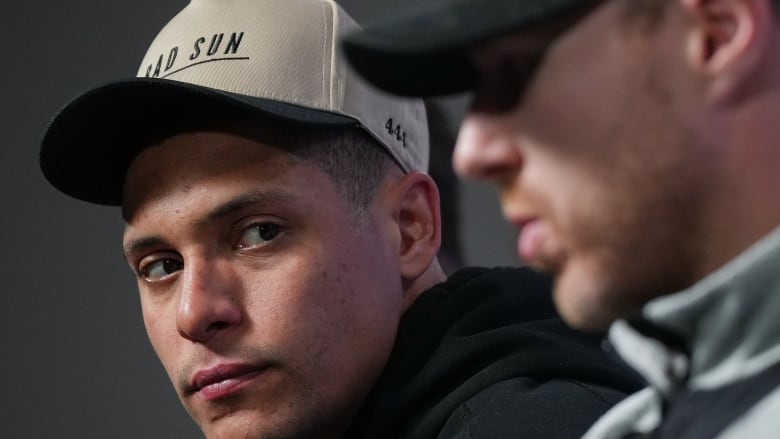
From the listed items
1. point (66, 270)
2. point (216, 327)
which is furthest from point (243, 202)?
point (66, 270)

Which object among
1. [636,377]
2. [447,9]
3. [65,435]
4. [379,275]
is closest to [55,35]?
[65,435]

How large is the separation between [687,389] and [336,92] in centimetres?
56

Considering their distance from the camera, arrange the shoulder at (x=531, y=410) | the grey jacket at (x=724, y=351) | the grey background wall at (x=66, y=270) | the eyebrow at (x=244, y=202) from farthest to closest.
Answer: the grey background wall at (x=66, y=270) < the eyebrow at (x=244, y=202) < the shoulder at (x=531, y=410) < the grey jacket at (x=724, y=351)

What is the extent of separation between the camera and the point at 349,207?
983 millimetres

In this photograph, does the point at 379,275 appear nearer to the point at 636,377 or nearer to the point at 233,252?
the point at 233,252

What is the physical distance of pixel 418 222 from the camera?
1045 mm

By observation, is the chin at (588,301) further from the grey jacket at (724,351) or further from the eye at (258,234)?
the eye at (258,234)

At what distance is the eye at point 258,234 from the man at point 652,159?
17.4 inches

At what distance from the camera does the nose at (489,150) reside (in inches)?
20.7

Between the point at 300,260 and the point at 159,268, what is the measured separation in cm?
15

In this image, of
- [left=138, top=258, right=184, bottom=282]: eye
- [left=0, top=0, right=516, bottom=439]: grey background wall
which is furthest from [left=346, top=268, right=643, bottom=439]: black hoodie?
[left=0, top=0, right=516, bottom=439]: grey background wall

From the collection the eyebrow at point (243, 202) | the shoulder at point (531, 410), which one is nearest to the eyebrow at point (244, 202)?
the eyebrow at point (243, 202)

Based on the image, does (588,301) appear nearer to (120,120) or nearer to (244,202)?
(244,202)

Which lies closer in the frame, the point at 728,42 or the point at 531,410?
the point at 728,42
